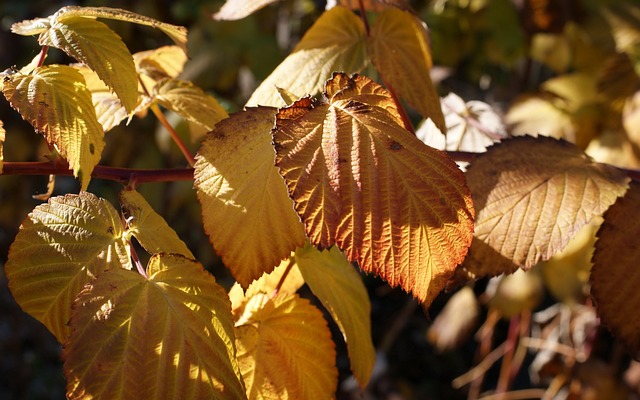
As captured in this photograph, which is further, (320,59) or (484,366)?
(484,366)

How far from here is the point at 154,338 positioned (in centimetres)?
56

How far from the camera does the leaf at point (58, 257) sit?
23.6 inches

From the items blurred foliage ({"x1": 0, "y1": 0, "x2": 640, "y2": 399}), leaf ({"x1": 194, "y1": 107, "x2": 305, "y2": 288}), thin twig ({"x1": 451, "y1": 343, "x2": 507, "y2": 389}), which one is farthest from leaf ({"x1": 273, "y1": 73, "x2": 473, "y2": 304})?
thin twig ({"x1": 451, "y1": 343, "x2": 507, "y2": 389})

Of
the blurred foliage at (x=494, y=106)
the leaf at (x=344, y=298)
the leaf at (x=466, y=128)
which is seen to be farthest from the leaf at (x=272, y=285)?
the blurred foliage at (x=494, y=106)

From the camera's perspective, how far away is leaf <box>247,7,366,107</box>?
0.80 m

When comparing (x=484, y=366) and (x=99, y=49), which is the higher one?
(x=99, y=49)

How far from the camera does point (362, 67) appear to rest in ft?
2.74

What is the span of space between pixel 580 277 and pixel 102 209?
1.66 metres

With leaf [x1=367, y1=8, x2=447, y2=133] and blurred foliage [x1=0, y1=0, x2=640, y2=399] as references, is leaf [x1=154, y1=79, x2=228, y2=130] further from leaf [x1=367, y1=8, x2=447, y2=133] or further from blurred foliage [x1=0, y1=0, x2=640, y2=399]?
blurred foliage [x1=0, y1=0, x2=640, y2=399]

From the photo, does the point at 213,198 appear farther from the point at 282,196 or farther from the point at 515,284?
the point at 515,284

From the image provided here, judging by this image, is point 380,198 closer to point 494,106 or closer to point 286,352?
point 286,352

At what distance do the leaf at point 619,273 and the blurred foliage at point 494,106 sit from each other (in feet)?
2.51

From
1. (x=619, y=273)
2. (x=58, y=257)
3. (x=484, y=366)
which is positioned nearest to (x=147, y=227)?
(x=58, y=257)

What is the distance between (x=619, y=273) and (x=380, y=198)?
29 centimetres
